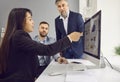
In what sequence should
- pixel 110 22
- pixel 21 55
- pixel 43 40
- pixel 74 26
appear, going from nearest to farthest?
pixel 21 55 → pixel 74 26 → pixel 43 40 → pixel 110 22

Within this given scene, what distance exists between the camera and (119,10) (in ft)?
12.3

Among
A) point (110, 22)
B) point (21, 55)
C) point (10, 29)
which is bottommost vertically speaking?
point (21, 55)

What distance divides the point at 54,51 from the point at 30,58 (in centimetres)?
16

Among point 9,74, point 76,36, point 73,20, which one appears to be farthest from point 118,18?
point 9,74

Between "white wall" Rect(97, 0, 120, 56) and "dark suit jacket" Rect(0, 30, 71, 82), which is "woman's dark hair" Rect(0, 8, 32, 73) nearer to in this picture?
"dark suit jacket" Rect(0, 30, 71, 82)

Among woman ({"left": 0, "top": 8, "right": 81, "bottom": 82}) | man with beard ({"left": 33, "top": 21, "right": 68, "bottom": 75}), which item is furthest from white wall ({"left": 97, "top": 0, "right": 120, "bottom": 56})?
woman ({"left": 0, "top": 8, "right": 81, "bottom": 82})

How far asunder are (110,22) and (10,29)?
2.52 metres

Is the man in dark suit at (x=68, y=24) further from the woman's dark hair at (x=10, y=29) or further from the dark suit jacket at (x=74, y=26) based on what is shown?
the woman's dark hair at (x=10, y=29)

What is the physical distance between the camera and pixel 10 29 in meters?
1.53

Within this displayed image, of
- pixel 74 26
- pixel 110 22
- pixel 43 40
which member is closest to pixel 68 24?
pixel 74 26

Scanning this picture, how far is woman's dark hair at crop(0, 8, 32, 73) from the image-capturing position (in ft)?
4.78

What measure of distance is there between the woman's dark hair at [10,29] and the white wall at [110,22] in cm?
240

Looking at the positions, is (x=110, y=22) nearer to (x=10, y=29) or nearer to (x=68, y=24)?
(x=68, y=24)

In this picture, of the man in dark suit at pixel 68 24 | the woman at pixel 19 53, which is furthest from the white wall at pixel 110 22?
the woman at pixel 19 53
